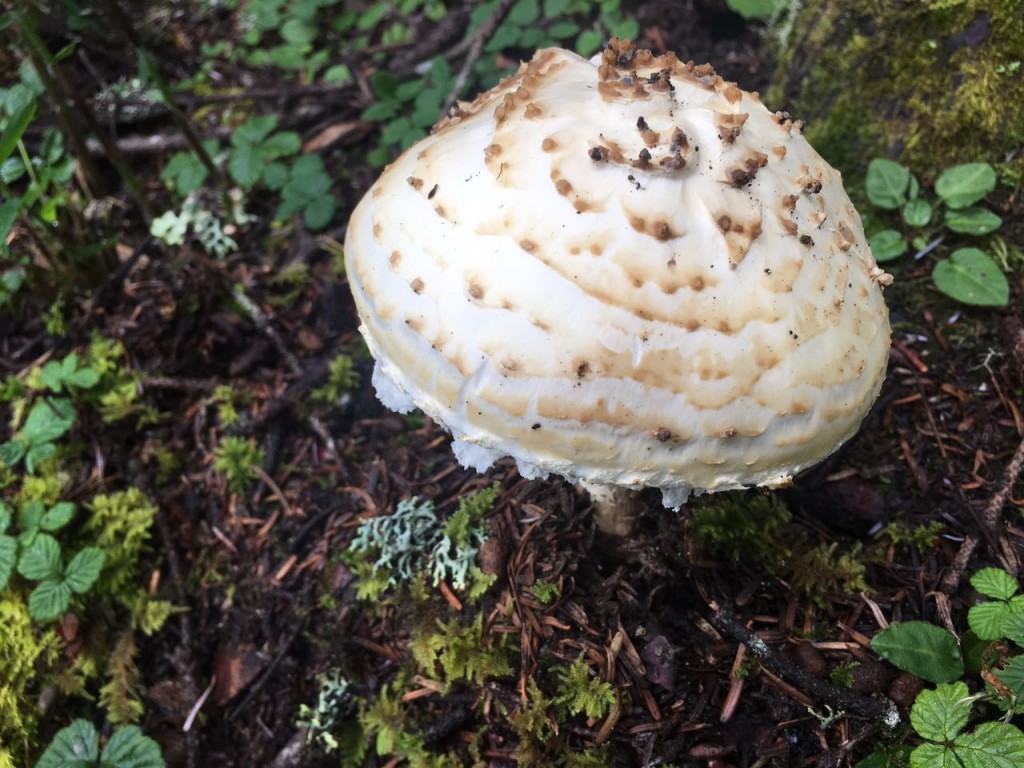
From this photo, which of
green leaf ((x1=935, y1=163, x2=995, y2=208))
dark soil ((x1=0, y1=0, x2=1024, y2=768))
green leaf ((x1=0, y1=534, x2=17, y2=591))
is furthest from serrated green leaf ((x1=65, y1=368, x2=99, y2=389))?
green leaf ((x1=935, y1=163, x2=995, y2=208))

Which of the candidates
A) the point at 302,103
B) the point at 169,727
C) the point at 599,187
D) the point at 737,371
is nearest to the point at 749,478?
the point at 737,371

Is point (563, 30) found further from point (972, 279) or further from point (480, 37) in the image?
point (972, 279)

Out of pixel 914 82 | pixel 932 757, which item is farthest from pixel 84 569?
pixel 914 82

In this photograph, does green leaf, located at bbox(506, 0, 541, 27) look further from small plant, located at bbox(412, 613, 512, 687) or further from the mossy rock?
small plant, located at bbox(412, 613, 512, 687)

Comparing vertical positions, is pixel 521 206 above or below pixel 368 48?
above

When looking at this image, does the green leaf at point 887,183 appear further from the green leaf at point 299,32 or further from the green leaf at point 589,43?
the green leaf at point 299,32

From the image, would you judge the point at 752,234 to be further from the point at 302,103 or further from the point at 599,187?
the point at 302,103
